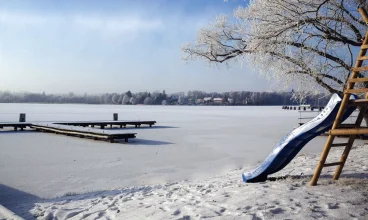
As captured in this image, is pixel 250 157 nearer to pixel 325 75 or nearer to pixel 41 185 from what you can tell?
pixel 325 75

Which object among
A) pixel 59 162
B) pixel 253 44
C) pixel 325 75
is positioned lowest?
pixel 59 162

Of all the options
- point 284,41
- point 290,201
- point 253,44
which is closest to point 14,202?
point 290,201

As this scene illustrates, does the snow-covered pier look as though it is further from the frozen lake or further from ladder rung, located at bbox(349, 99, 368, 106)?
ladder rung, located at bbox(349, 99, 368, 106)

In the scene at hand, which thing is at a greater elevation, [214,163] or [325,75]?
[325,75]

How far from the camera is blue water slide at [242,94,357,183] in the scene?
18.7ft

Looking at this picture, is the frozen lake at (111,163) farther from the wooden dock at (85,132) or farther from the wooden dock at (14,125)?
the wooden dock at (14,125)

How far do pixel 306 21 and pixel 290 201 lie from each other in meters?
5.67

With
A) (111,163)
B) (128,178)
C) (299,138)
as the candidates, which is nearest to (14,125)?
(111,163)

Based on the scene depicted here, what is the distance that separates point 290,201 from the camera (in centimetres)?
470

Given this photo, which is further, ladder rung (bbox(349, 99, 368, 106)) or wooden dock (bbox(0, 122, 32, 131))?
wooden dock (bbox(0, 122, 32, 131))

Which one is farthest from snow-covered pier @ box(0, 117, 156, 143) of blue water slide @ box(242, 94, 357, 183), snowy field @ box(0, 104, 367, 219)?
blue water slide @ box(242, 94, 357, 183)

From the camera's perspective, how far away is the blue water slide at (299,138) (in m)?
5.70

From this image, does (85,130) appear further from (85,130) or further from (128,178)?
(128,178)

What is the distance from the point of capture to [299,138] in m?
6.09
